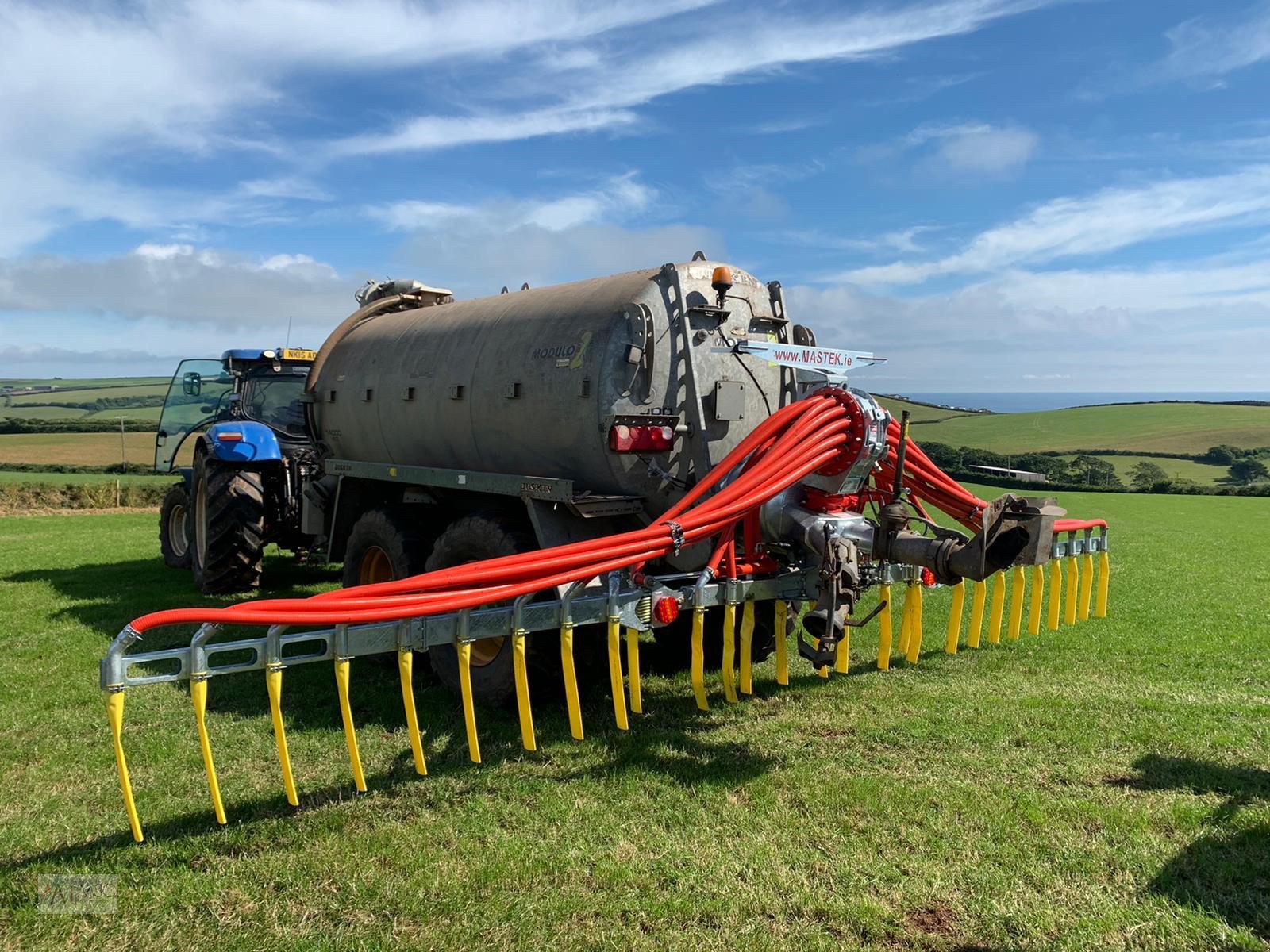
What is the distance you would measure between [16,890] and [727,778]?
2966 millimetres

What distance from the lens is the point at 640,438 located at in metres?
5.30

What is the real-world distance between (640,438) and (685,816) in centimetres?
220

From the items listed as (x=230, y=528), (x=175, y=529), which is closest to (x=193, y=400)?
(x=175, y=529)

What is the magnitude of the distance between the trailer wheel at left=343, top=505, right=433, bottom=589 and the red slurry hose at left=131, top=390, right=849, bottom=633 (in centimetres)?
196

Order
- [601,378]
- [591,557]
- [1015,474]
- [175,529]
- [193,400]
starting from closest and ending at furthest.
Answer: [591,557], [601,378], [1015,474], [193,400], [175,529]

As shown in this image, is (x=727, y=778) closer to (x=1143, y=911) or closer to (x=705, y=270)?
(x=1143, y=911)

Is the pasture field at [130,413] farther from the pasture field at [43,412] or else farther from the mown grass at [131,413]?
the pasture field at [43,412]

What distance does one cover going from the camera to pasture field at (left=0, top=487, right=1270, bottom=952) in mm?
3152

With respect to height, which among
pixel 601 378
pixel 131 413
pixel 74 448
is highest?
pixel 131 413

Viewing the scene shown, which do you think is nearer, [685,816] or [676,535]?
[685,816]

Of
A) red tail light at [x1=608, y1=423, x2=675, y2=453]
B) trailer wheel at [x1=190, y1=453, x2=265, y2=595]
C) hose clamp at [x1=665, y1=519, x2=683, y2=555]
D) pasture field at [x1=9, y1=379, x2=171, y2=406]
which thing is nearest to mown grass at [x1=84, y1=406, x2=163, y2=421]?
pasture field at [x1=9, y1=379, x2=171, y2=406]

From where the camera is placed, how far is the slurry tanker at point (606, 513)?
3961 millimetres

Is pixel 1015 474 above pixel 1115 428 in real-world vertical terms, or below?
above

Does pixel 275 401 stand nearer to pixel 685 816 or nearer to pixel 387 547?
pixel 387 547
